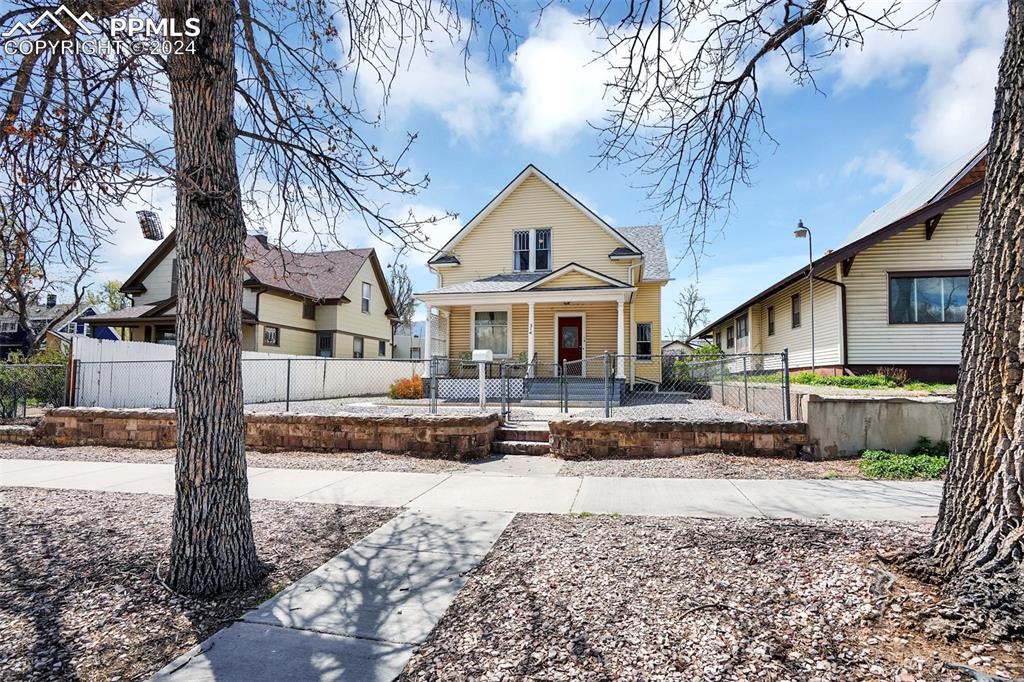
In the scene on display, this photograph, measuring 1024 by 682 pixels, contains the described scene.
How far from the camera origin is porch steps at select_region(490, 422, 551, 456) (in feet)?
26.2

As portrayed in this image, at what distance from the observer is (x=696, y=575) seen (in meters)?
3.02

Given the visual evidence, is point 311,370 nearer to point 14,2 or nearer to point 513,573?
point 14,2

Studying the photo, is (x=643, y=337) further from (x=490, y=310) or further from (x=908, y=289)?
(x=908, y=289)

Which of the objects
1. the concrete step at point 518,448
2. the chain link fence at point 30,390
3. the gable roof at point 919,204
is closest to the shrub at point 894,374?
the gable roof at point 919,204

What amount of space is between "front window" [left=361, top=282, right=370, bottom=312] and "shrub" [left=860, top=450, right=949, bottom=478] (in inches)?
892

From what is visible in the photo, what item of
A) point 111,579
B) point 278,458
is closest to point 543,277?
Answer: point 278,458

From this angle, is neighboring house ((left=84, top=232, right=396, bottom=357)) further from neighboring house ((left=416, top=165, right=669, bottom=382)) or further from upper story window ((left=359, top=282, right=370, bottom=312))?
neighboring house ((left=416, top=165, right=669, bottom=382))

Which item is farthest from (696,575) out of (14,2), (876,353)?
(876,353)

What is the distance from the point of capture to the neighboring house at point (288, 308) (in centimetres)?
1958

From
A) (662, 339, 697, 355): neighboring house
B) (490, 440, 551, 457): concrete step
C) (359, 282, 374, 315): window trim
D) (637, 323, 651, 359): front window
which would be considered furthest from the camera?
(359, 282, 374, 315): window trim

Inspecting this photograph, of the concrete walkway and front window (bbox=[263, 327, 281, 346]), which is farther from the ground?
front window (bbox=[263, 327, 281, 346])

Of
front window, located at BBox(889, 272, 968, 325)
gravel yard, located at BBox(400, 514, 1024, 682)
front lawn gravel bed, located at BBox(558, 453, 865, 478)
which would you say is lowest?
front lawn gravel bed, located at BBox(558, 453, 865, 478)

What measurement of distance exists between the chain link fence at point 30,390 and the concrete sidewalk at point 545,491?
4654mm

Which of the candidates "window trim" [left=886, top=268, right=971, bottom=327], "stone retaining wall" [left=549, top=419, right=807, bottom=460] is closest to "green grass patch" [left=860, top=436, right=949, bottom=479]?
"stone retaining wall" [left=549, top=419, right=807, bottom=460]
